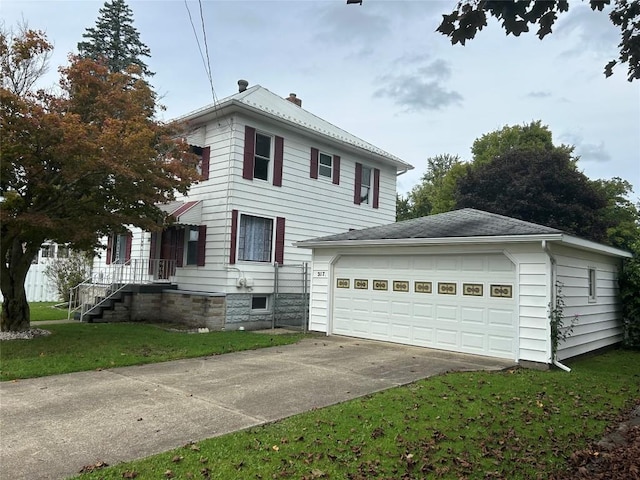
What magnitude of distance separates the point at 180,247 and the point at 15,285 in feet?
17.3

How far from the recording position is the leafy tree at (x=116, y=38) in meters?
33.2

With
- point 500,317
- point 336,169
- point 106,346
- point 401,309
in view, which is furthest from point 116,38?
point 500,317

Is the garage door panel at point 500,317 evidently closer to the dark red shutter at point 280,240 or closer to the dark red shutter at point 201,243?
the dark red shutter at point 280,240

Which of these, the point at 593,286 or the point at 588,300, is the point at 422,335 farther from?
the point at 593,286

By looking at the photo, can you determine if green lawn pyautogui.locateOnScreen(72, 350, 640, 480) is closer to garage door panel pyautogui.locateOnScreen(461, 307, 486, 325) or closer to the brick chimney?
garage door panel pyautogui.locateOnScreen(461, 307, 486, 325)

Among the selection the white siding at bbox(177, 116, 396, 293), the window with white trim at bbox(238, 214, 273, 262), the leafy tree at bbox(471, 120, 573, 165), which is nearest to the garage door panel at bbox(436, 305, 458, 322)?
the white siding at bbox(177, 116, 396, 293)

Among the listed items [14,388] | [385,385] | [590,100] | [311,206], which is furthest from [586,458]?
[311,206]

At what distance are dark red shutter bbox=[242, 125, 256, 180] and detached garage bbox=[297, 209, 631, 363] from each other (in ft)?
9.80

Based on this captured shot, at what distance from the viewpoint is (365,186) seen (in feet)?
60.8

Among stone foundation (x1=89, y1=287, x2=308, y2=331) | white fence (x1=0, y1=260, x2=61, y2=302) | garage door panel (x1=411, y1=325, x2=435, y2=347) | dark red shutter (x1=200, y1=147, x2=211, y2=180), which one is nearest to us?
garage door panel (x1=411, y1=325, x2=435, y2=347)

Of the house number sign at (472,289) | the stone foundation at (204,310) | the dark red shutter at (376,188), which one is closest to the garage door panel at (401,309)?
the house number sign at (472,289)

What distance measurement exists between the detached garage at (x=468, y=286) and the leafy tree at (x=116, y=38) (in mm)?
27902

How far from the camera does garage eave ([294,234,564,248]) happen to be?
30.0 ft

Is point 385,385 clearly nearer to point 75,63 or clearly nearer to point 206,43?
point 206,43
